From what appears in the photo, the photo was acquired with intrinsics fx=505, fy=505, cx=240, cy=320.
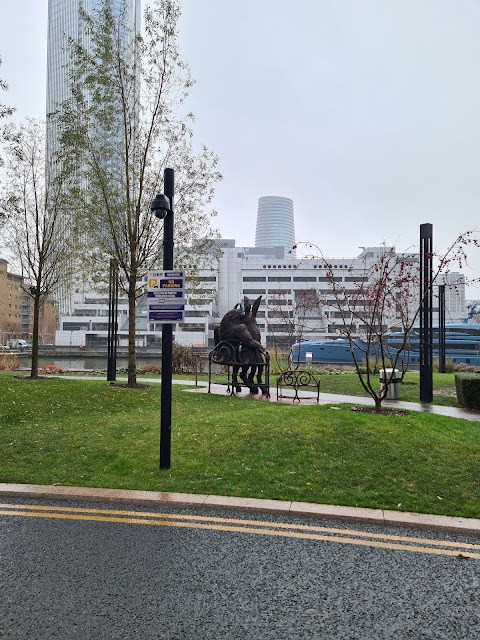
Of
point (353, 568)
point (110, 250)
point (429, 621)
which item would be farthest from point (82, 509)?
point (110, 250)

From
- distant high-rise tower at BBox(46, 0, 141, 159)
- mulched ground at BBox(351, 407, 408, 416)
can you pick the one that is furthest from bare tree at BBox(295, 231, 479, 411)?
distant high-rise tower at BBox(46, 0, 141, 159)

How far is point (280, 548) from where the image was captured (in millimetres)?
4715

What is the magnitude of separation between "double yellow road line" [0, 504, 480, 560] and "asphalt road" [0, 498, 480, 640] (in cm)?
2

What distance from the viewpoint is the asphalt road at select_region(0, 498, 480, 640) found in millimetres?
3385

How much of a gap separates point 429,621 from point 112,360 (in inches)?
745

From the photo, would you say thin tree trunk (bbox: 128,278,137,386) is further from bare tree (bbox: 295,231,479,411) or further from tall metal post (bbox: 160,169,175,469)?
tall metal post (bbox: 160,169,175,469)

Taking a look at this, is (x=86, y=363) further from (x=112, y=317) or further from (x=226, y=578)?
(x=226, y=578)

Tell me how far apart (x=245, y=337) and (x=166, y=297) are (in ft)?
28.0

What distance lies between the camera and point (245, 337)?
1555cm

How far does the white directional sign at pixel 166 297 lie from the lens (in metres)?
7.09

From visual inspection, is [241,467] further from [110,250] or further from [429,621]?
[110,250]

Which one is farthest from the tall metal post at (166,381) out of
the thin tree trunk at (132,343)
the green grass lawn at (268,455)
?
the thin tree trunk at (132,343)

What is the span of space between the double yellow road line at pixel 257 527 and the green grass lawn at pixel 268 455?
75 cm

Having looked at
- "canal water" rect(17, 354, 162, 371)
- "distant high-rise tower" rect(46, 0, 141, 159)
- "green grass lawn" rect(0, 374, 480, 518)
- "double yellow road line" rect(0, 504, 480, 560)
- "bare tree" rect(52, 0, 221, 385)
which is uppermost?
"distant high-rise tower" rect(46, 0, 141, 159)
